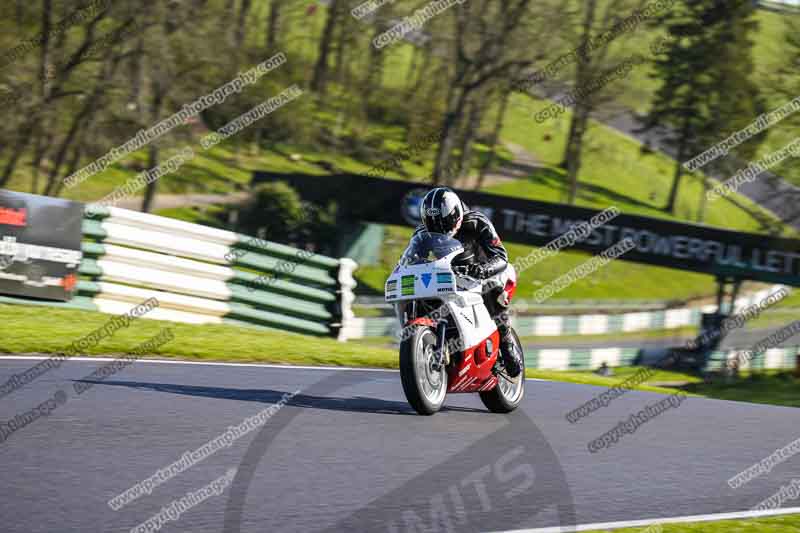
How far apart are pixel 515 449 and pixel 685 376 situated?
2669cm

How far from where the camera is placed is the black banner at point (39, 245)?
465 inches

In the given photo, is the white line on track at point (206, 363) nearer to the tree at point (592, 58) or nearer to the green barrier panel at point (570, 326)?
the green barrier panel at point (570, 326)

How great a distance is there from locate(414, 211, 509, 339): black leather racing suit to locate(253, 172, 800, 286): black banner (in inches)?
934

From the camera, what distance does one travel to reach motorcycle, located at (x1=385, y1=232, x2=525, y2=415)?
7926 millimetres

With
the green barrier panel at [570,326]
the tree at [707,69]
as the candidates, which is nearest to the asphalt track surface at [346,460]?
the green barrier panel at [570,326]

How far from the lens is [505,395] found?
9.07m

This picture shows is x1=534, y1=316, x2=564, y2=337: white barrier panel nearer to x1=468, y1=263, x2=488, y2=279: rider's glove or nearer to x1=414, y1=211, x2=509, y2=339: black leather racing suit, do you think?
x1=414, y1=211, x2=509, y2=339: black leather racing suit

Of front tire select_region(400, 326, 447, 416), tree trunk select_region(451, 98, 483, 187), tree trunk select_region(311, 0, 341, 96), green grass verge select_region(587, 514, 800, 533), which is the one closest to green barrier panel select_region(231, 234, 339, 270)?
front tire select_region(400, 326, 447, 416)

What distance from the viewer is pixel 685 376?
1281 inches

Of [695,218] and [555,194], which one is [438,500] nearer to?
[555,194]

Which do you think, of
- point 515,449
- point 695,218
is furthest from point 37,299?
point 695,218

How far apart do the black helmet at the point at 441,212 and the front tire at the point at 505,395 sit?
124 cm

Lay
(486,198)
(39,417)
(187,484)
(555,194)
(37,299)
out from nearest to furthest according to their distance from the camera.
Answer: (187,484) → (39,417) → (37,299) → (486,198) → (555,194)

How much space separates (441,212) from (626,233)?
25.4 meters
